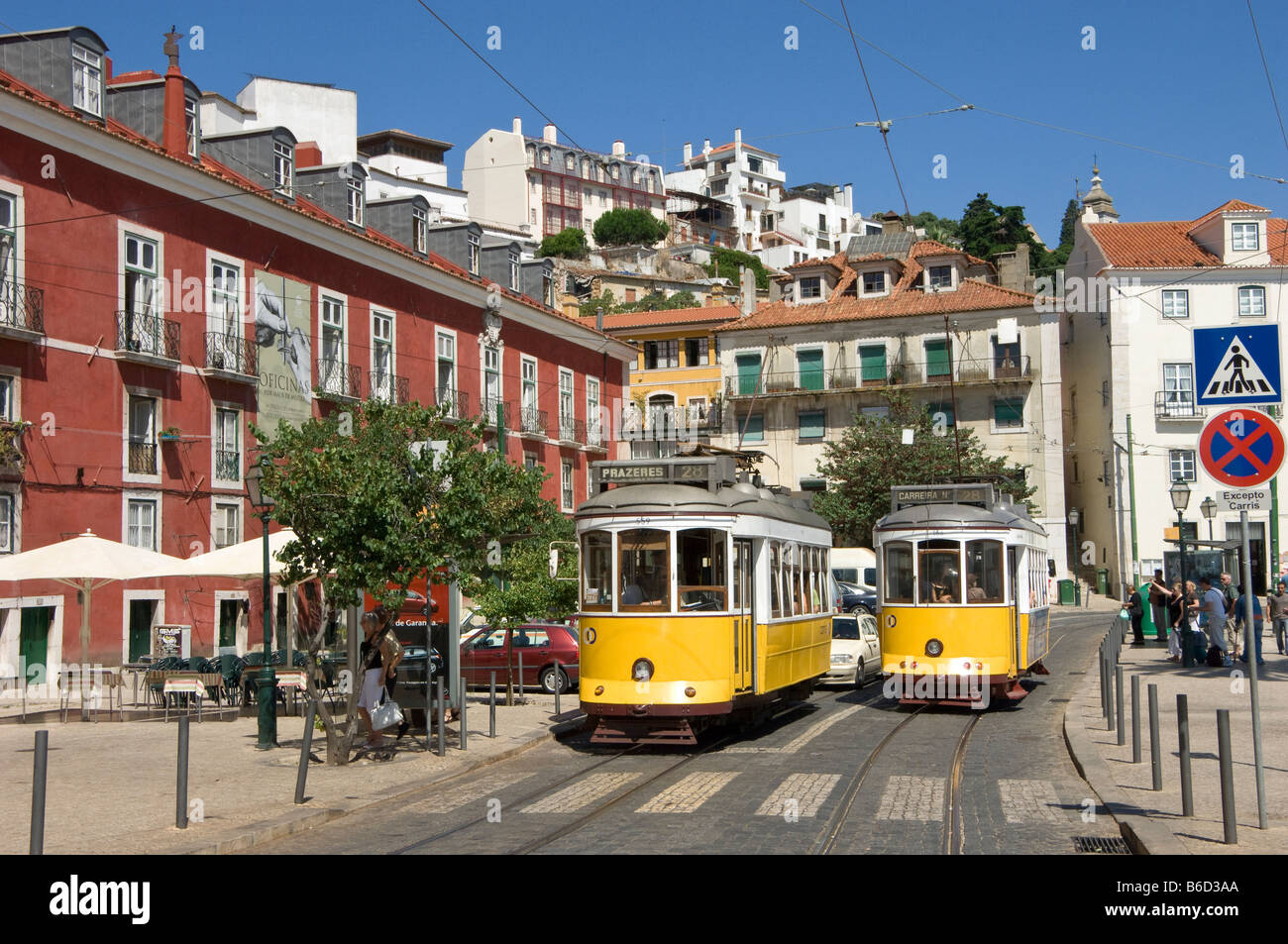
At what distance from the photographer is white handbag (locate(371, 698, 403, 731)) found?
586 inches

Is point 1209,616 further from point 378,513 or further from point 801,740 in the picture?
point 378,513

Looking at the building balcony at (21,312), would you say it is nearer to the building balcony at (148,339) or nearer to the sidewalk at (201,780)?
the building balcony at (148,339)

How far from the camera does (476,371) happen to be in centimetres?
3838

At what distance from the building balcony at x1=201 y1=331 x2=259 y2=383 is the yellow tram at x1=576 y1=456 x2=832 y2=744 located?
13993 millimetres

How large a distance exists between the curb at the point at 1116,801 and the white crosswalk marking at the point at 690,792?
3.41 metres

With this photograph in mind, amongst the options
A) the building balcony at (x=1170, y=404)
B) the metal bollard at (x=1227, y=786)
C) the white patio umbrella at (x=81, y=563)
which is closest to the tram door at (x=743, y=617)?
the metal bollard at (x=1227, y=786)

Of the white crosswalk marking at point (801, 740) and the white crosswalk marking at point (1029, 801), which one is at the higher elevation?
the white crosswalk marking at point (1029, 801)

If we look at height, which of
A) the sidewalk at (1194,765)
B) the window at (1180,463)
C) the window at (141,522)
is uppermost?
the window at (1180,463)

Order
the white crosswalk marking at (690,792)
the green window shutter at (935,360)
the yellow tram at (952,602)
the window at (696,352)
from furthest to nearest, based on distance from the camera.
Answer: the window at (696,352), the green window shutter at (935,360), the yellow tram at (952,602), the white crosswalk marking at (690,792)

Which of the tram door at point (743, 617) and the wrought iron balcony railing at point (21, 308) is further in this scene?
the wrought iron balcony railing at point (21, 308)

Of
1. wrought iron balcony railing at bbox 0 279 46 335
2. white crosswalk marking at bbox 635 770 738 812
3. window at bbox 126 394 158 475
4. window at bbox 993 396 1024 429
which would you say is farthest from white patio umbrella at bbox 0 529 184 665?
window at bbox 993 396 1024 429

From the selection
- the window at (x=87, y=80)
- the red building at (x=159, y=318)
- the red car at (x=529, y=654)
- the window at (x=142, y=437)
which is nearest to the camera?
the red building at (x=159, y=318)

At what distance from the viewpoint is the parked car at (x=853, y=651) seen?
79.3 feet
